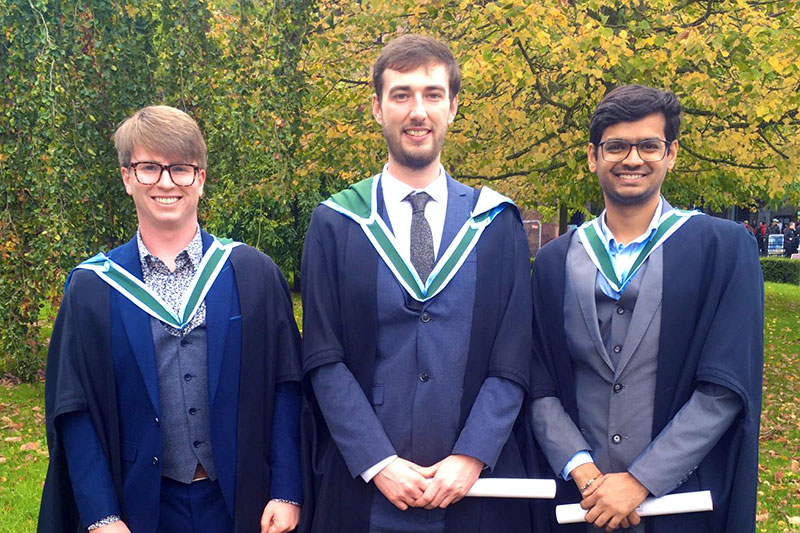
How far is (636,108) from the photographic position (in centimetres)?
237

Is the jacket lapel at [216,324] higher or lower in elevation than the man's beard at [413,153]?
lower

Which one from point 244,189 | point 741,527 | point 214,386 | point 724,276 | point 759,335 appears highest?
point 244,189

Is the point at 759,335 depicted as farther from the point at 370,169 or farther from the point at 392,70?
the point at 370,169

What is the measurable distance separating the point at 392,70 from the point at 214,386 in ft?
3.83

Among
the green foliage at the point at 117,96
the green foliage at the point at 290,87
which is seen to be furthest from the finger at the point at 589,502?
the green foliage at the point at 290,87

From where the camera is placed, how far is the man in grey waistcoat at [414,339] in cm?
223

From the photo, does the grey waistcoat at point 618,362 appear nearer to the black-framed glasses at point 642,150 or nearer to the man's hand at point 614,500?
the man's hand at point 614,500

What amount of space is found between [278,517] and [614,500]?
1060mm

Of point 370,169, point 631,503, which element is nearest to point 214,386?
point 631,503

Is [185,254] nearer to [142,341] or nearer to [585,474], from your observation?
[142,341]

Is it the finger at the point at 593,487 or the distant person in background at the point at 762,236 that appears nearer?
the finger at the point at 593,487

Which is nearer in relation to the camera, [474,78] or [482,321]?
[482,321]

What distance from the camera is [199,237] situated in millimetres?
2412

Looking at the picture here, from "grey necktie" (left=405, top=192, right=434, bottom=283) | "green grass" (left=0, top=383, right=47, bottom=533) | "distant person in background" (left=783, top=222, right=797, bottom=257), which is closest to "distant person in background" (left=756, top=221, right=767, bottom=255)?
"distant person in background" (left=783, top=222, right=797, bottom=257)
